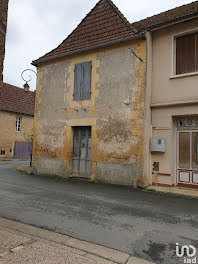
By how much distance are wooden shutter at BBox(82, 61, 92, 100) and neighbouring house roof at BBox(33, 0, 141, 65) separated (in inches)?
32.3

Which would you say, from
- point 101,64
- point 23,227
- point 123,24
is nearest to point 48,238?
point 23,227

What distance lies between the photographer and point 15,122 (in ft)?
68.9

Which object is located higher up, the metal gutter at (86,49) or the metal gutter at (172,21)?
the metal gutter at (172,21)

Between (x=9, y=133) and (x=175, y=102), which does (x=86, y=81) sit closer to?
(x=175, y=102)

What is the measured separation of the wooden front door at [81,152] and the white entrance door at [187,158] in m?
3.61

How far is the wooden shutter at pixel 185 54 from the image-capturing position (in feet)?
23.3

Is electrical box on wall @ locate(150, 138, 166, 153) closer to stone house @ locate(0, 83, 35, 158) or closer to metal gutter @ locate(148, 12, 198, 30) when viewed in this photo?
metal gutter @ locate(148, 12, 198, 30)

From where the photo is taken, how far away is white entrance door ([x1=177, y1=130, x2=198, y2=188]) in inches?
274

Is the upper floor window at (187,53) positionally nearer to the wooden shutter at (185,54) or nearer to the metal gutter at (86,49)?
the wooden shutter at (185,54)

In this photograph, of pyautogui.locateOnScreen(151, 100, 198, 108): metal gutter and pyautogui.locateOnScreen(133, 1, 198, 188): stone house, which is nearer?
pyautogui.locateOnScreen(151, 100, 198, 108): metal gutter

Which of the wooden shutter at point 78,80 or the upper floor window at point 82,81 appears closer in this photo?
the upper floor window at point 82,81

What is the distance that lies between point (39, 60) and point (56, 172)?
Answer: 5602 millimetres

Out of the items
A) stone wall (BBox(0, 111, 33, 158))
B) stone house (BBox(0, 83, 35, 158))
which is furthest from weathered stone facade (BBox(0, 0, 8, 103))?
stone house (BBox(0, 83, 35, 158))

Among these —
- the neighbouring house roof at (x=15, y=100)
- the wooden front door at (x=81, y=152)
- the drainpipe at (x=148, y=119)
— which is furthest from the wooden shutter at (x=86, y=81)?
the neighbouring house roof at (x=15, y=100)
